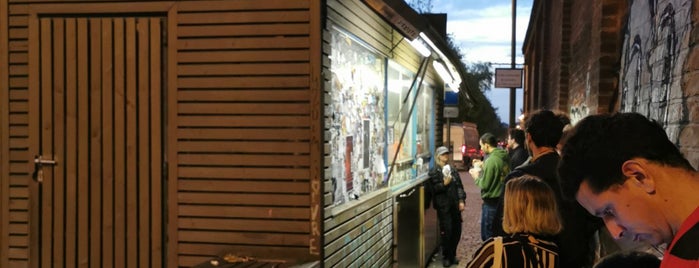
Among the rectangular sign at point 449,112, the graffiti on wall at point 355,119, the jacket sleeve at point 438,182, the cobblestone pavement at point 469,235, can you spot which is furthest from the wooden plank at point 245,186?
the rectangular sign at point 449,112

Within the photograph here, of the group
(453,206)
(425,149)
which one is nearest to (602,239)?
(453,206)

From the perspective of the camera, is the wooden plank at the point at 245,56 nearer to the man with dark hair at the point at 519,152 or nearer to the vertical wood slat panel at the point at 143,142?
the vertical wood slat panel at the point at 143,142

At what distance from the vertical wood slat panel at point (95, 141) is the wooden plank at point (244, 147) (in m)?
0.64

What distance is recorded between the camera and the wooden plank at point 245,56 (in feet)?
13.8

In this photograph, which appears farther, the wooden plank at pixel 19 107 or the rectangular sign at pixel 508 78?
the rectangular sign at pixel 508 78

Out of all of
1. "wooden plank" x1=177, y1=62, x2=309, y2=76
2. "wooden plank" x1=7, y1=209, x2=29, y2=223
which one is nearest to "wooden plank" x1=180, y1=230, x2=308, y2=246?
"wooden plank" x1=177, y1=62, x2=309, y2=76

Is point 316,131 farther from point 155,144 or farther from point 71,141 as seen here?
point 71,141

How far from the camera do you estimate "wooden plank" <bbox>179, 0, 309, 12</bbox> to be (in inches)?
166

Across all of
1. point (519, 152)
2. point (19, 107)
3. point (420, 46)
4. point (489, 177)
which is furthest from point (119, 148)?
point (489, 177)

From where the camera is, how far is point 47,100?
452cm

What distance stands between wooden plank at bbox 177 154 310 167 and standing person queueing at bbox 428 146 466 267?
16.5 ft

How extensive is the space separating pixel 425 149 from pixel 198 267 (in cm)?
620

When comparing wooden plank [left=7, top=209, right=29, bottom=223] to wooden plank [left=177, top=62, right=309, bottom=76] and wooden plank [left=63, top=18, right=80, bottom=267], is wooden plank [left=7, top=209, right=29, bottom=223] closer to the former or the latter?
wooden plank [left=63, top=18, right=80, bottom=267]

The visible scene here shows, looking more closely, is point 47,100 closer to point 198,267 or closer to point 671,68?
point 198,267
